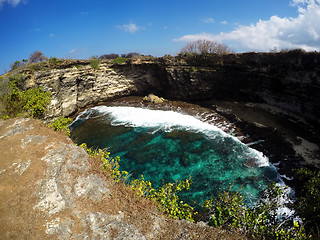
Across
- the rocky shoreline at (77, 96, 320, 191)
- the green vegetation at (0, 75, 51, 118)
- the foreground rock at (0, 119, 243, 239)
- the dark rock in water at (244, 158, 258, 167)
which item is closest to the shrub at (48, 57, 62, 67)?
the rocky shoreline at (77, 96, 320, 191)

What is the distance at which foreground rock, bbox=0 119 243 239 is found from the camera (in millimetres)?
6617

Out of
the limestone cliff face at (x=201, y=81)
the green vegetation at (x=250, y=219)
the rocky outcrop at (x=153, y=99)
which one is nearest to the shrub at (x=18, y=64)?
Result: the limestone cliff face at (x=201, y=81)

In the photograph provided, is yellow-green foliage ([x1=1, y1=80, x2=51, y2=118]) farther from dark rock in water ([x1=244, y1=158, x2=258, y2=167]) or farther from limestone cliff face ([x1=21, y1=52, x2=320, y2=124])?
dark rock in water ([x1=244, y1=158, x2=258, y2=167])

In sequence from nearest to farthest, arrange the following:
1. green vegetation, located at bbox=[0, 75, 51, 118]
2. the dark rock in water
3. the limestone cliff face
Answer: green vegetation, located at bbox=[0, 75, 51, 118] → the dark rock in water → the limestone cliff face

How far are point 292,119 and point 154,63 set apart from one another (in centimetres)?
2286

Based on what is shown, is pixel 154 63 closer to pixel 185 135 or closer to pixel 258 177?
pixel 185 135

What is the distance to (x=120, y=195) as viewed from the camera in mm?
8047

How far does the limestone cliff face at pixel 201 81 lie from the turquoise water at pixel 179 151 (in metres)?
5.67

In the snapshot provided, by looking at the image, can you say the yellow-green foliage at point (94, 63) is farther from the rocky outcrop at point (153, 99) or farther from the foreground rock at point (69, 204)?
the foreground rock at point (69, 204)

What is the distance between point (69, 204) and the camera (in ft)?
24.5

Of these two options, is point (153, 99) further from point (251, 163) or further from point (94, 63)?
point (251, 163)

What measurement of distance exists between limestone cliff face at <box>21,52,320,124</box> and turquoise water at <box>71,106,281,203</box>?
223 inches

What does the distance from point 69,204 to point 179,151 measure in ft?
46.4

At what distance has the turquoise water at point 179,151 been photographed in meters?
16.1
